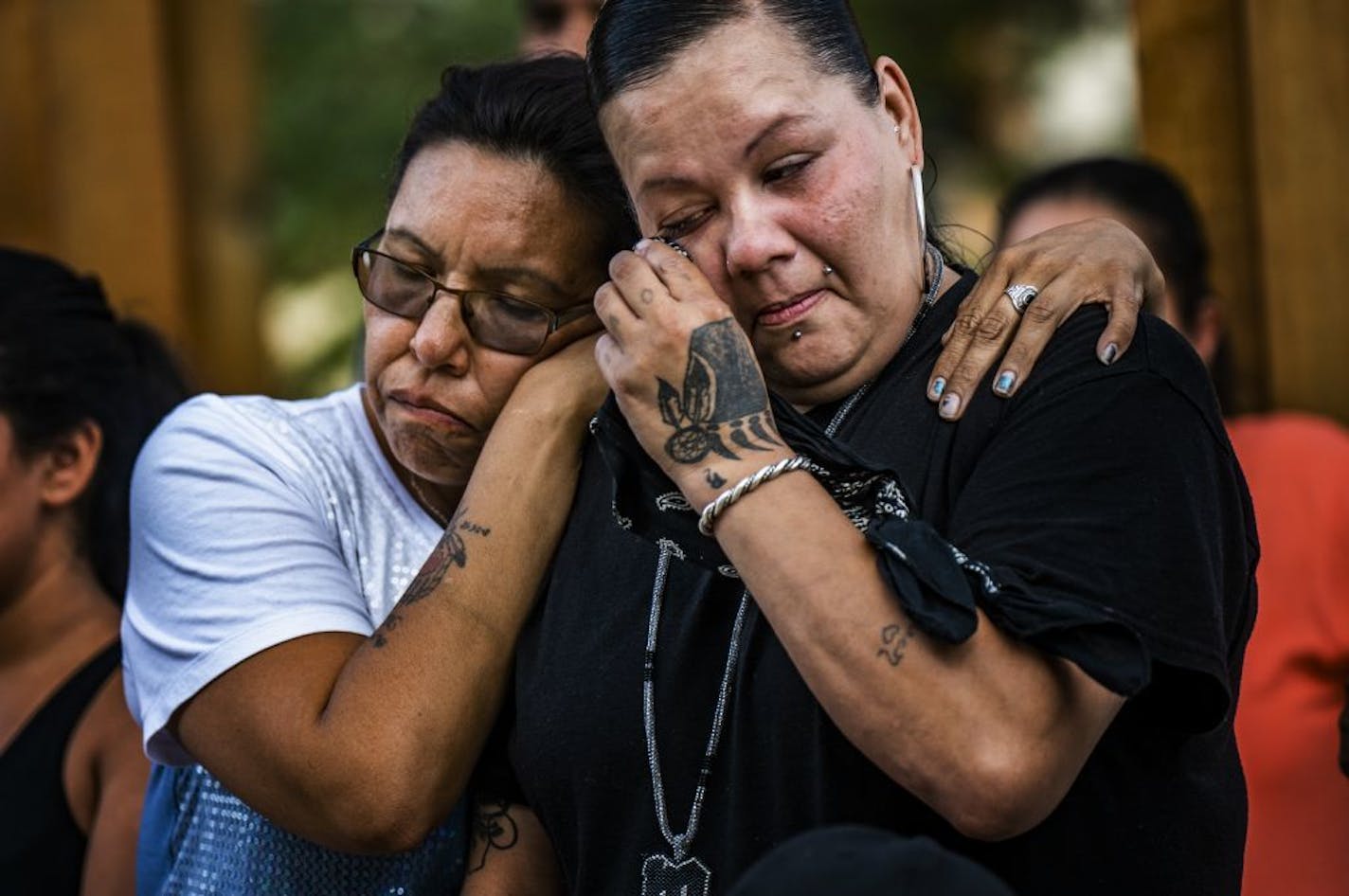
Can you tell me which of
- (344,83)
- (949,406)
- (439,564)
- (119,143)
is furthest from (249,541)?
(344,83)

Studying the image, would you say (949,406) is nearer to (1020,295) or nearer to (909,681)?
(1020,295)

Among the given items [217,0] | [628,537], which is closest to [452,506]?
[628,537]

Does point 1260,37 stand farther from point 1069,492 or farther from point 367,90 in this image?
point 367,90

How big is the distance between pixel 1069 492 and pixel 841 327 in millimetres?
343

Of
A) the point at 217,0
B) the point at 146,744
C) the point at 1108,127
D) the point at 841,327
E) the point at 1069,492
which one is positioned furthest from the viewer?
the point at 1108,127

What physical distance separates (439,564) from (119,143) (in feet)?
9.07

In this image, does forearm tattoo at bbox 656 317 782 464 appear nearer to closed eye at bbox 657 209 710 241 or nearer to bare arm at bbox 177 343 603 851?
closed eye at bbox 657 209 710 241

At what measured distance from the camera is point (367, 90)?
7.26 m

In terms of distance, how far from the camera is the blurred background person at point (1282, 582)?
3047mm

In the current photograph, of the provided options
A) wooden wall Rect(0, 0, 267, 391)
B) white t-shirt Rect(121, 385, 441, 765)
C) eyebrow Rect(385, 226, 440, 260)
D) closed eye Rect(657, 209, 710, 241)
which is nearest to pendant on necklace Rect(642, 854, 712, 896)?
white t-shirt Rect(121, 385, 441, 765)

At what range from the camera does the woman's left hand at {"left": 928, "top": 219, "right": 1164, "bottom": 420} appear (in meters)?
1.85

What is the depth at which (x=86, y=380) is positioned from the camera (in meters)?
3.21

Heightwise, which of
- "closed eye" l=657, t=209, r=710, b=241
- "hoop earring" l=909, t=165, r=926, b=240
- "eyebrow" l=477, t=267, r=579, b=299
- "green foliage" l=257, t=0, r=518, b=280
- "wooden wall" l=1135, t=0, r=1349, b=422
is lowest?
"green foliage" l=257, t=0, r=518, b=280

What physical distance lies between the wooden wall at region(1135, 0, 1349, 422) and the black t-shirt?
79.5 inches
